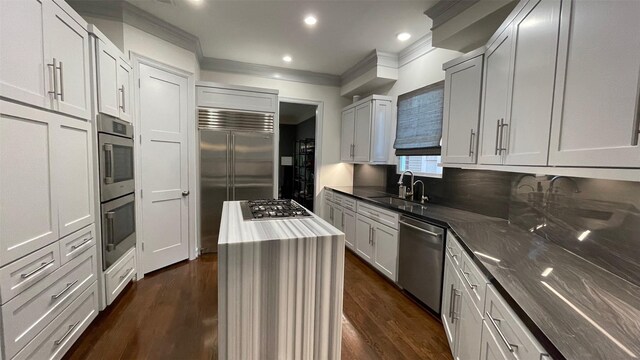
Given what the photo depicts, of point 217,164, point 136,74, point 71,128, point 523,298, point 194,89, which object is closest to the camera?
point 523,298

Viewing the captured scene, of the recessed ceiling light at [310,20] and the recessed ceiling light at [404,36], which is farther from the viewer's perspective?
the recessed ceiling light at [404,36]

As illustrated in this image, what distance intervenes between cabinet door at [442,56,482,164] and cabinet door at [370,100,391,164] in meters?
1.40

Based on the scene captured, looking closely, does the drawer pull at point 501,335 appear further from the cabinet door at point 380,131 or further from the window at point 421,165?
the cabinet door at point 380,131

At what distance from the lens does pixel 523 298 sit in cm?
99

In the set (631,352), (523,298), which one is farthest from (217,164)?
(631,352)

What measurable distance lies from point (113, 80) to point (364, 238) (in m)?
3.16

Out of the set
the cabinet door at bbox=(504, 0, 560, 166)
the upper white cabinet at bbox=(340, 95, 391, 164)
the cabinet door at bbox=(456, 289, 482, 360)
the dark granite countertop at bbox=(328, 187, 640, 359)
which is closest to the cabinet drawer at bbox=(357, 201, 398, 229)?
the upper white cabinet at bbox=(340, 95, 391, 164)

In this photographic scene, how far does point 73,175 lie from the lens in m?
1.83

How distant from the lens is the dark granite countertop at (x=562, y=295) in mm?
766

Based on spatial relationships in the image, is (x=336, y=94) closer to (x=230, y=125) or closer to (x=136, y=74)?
(x=230, y=125)

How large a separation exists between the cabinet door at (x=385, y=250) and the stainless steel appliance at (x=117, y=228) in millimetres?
2643

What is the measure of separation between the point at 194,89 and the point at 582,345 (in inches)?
156

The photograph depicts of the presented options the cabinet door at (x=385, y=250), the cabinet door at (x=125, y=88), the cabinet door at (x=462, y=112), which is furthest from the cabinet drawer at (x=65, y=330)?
the cabinet door at (x=462, y=112)

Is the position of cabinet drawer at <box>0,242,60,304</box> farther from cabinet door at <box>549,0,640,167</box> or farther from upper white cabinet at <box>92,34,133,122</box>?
cabinet door at <box>549,0,640,167</box>
